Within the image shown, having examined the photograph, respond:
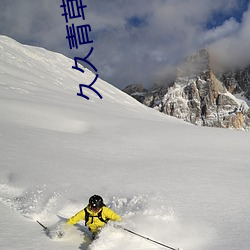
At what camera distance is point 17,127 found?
13.8m

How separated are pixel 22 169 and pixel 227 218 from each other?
5.81 m

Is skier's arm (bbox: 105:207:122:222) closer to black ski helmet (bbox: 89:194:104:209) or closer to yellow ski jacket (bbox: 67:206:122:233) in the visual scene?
yellow ski jacket (bbox: 67:206:122:233)

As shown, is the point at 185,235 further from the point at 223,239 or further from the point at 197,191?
the point at 197,191

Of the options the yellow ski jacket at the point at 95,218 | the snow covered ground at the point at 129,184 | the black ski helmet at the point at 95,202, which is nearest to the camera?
the snow covered ground at the point at 129,184

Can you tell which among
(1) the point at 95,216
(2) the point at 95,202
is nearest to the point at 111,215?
(1) the point at 95,216

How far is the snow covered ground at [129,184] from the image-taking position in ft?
18.0

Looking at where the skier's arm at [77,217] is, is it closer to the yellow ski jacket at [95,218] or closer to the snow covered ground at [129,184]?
the yellow ski jacket at [95,218]

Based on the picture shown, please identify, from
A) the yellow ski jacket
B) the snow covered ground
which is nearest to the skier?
the yellow ski jacket

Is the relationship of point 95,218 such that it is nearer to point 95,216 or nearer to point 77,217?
point 95,216

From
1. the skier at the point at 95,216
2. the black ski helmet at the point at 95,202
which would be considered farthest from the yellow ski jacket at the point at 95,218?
the black ski helmet at the point at 95,202

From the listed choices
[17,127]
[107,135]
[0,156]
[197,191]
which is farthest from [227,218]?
[17,127]

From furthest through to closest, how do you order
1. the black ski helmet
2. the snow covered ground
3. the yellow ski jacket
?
the yellow ski jacket < the black ski helmet < the snow covered ground

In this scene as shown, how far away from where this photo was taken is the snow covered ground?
5.50 meters

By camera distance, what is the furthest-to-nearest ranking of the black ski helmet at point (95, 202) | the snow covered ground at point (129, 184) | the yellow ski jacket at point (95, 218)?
the yellow ski jacket at point (95, 218) → the black ski helmet at point (95, 202) → the snow covered ground at point (129, 184)
